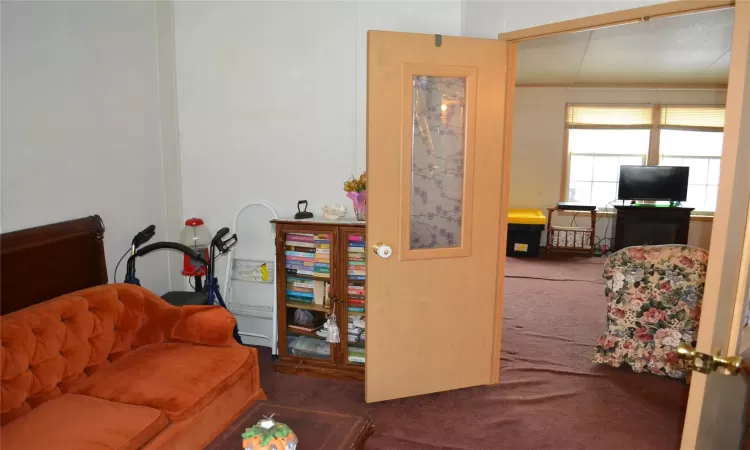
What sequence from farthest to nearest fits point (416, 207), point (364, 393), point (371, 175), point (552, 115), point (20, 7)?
point (552, 115), point (364, 393), point (416, 207), point (371, 175), point (20, 7)

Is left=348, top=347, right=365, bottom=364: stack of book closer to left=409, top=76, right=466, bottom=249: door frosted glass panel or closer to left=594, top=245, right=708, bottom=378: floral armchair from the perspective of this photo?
left=409, top=76, right=466, bottom=249: door frosted glass panel

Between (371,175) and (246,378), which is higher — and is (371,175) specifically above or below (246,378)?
above

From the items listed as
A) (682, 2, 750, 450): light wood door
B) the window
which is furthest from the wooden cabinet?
the window

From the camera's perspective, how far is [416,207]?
298cm

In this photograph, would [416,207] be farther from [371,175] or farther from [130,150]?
[130,150]

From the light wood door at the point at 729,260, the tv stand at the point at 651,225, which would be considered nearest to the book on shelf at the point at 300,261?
the light wood door at the point at 729,260

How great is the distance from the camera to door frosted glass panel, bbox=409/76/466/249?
2.90 meters

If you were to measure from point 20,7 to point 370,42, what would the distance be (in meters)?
1.75

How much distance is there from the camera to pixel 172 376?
2.50 m

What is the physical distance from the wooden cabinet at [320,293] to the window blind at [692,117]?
618 centimetres

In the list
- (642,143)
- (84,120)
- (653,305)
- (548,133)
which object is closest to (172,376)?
(84,120)

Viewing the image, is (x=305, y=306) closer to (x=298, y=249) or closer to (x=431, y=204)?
(x=298, y=249)

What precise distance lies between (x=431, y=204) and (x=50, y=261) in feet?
6.88

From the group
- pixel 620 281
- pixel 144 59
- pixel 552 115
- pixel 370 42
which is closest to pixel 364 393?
pixel 620 281
